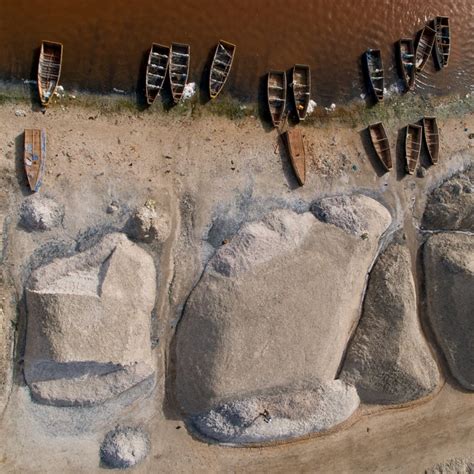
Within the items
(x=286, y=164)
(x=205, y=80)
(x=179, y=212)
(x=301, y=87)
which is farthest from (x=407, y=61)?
(x=179, y=212)

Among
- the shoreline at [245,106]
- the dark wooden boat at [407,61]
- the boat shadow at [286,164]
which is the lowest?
the boat shadow at [286,164]

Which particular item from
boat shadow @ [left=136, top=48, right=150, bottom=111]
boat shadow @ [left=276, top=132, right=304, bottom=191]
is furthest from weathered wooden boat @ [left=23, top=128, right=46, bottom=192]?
boat shadow @ [left=276, top=132, right=304, bottom=191]

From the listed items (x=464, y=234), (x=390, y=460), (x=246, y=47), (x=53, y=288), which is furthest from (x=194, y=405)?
(x=246, y=47)

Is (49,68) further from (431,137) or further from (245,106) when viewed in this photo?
(431,137)

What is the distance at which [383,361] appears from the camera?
66.7 ft

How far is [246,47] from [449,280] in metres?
14.4

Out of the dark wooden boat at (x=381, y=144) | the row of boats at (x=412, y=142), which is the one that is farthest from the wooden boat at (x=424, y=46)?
the dark wooden boat at (x=381, y=144)

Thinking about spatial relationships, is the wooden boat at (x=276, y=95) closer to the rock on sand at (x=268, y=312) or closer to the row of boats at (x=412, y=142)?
the row of boats at (x=412, y=142)

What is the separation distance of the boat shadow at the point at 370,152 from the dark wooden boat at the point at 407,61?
10.7 ft

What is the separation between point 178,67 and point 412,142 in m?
11.8

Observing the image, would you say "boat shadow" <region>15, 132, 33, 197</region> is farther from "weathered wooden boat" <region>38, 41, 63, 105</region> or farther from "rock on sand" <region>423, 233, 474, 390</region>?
"rock on sand" <region>423, 233, 474, 390</region>

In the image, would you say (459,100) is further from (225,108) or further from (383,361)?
(383,361)

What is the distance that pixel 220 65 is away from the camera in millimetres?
21062

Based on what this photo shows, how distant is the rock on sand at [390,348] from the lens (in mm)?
20406
